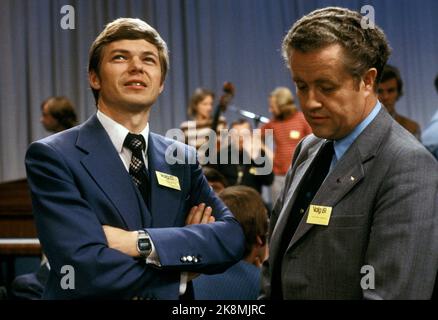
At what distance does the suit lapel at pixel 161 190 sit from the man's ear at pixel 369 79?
67 cm

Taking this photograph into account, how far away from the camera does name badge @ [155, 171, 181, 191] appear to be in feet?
7.32

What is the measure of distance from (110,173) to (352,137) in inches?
28.8

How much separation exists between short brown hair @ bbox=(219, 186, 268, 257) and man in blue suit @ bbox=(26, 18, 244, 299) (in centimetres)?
42

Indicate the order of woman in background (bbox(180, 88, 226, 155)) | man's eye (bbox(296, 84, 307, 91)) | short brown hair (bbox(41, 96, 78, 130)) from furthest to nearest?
woman in background (bbox(180, 88, 226, 155)) → short brown hair (bbox(41, 96, 78, 130)) → man's eye (bbox(296, 84, 307, 91))

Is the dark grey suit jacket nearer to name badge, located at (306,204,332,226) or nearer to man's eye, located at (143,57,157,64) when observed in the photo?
name badge, located at (306,204,332,226)

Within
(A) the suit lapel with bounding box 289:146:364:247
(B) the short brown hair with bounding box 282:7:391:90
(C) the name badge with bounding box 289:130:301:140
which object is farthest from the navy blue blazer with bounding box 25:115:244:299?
(C) the name badge with bounding box 289:130:301:140

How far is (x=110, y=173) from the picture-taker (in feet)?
7.09

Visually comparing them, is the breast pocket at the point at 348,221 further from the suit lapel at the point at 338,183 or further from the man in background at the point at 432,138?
the man in background at the point at 432,138

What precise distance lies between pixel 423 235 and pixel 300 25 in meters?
0.69

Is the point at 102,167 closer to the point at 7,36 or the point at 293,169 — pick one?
the point at 293,169

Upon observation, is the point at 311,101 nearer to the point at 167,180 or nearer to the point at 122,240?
the point at 167,180

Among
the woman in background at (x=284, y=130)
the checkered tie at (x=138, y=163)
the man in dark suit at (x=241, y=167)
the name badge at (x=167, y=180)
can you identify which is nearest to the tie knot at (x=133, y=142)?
the checkered tie at (x=138, y=163)

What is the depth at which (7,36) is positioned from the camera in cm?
812
